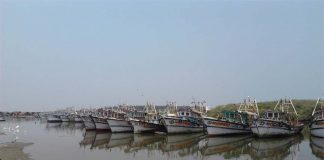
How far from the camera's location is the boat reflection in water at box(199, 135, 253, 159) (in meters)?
29.6

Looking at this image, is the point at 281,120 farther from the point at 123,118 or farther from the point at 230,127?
the point at 123,118

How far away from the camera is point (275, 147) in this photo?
31.3 m

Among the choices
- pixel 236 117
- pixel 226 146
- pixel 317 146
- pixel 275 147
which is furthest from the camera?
pixel 236 117

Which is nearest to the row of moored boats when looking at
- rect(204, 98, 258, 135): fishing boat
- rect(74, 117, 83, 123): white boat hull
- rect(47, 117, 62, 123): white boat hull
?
rect(204, 98, 258, 135): fishing boat

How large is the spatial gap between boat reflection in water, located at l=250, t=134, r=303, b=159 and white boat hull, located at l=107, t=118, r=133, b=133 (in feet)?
63.9

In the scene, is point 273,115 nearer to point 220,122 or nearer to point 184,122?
point 220,122

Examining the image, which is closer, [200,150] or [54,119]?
[200,150]

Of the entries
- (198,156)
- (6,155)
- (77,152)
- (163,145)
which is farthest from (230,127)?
(6,155)

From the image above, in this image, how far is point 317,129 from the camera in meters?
34.6

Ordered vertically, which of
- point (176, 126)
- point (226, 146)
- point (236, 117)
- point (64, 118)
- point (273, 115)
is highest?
point (273, 115)

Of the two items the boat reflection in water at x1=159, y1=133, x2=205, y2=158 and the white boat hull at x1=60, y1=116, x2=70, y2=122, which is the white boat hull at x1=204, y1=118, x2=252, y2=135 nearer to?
the boat reflection in water at x1=159, y1=133, x2=205, y2=158

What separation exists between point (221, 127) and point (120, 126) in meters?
16.1

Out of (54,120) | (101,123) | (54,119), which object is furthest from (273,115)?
(54,119)

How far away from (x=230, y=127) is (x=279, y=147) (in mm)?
9867
